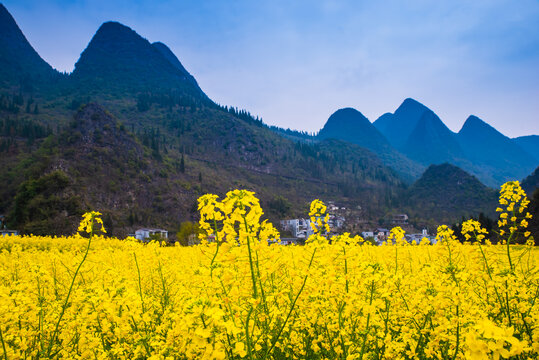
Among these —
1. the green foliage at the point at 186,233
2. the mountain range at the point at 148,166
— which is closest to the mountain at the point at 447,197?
the mountain range at the point at 148,166

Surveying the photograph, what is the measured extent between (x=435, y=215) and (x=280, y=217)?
60.8 m

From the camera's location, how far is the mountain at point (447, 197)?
11081 centimetres

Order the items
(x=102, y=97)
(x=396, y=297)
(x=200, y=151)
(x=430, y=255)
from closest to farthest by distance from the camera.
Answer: (x=396, y=297), (x=430, y=255), (x=200, y=151), (x=102, y=97)

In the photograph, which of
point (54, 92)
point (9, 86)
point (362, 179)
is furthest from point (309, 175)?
point (9, 86)

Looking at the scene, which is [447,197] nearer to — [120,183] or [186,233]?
[186,233]

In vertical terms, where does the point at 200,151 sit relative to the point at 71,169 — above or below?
above

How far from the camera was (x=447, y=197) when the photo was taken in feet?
424

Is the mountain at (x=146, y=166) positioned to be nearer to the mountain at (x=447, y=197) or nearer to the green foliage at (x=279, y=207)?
the green foliage at (x=279, y=207)

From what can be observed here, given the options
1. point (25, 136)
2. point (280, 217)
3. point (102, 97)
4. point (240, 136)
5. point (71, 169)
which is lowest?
point (280, 217)

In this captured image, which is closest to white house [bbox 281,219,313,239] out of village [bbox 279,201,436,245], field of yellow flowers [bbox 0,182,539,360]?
village [bbox 279,201,436,245]

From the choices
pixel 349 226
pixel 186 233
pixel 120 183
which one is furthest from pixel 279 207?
pixel 120 183

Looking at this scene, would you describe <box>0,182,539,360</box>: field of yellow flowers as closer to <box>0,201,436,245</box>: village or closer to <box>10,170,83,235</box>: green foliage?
<box>10,170,83,235</box>: green foliage

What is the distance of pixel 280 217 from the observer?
87.7 metres

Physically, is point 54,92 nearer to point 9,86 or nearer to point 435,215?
point 9,86
